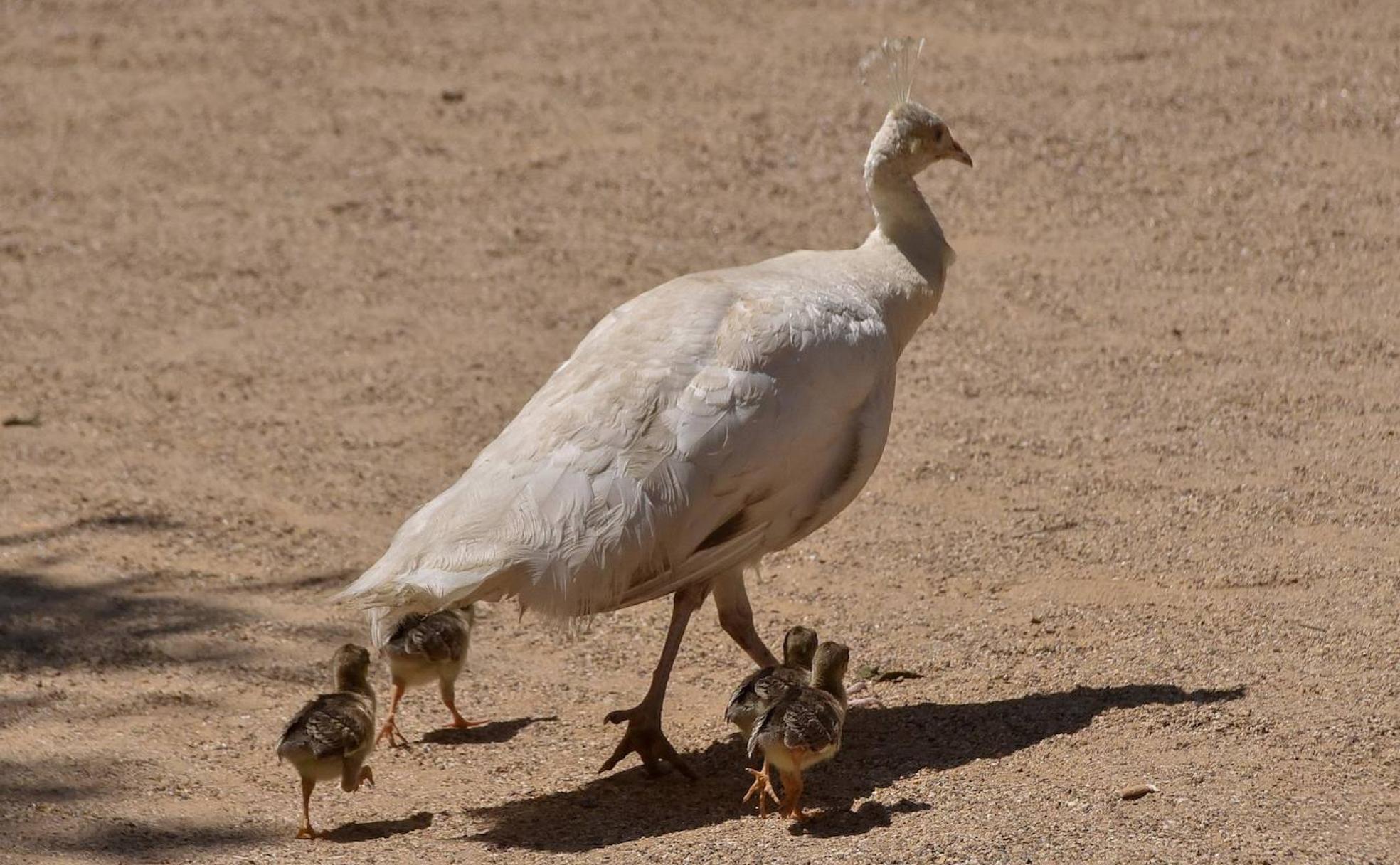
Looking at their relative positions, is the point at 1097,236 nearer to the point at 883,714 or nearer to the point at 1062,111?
the point at 1062,111

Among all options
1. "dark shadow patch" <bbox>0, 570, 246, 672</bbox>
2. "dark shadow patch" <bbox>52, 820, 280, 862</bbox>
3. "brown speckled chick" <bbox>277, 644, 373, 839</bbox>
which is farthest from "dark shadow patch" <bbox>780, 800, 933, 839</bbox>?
"dark shadow patch" <bbox>0, 570, 246, 672</bbox>

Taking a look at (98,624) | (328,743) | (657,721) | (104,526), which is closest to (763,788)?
(657,721)

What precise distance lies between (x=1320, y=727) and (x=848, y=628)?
78.7 inches

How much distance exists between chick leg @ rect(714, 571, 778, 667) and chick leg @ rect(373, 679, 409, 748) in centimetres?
121

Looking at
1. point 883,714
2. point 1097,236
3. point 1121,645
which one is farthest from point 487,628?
point 1097,236

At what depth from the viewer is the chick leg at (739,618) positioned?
6320 mm

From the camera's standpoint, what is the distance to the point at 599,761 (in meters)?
6.16

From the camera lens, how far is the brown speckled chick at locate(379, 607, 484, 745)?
20.2 feet

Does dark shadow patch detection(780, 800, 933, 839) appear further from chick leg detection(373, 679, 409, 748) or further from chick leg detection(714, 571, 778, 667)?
chick leg detection(373, 679, 409, 748)

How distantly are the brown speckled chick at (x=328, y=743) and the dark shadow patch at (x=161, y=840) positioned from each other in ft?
0.61

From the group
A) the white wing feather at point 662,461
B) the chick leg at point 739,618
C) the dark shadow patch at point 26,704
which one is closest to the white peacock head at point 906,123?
the white wing feather at point 662,461

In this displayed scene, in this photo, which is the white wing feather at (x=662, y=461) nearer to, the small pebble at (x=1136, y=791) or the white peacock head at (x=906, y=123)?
the white peacock head at (x=906, y=123)

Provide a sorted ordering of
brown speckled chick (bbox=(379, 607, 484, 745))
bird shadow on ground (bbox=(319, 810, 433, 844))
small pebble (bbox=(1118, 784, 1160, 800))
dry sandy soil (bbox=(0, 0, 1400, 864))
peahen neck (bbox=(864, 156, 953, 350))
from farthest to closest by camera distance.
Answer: peahen neck (bbox=(864, 156, 953, 350)) < brown speckled chick (bbox=(379, 607, 484, 745)) < dry sandy soil (bbox=(0, 0, 1400, 864)) < bird shadow on ground (bbox=(319, 810, 433, 844)) < small pebble (bbox=(1118, 784, 1160, 800))

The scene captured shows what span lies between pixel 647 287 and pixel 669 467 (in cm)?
457
